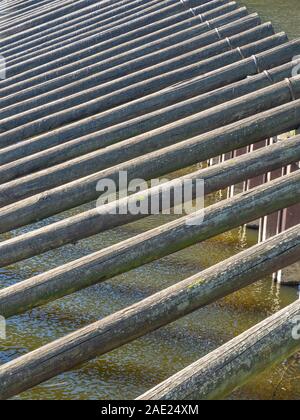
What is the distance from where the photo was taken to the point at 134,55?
9.62 metres

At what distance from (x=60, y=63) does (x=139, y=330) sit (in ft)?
20.3

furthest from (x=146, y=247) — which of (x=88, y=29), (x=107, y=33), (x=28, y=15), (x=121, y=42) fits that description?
(x=28, y=15)

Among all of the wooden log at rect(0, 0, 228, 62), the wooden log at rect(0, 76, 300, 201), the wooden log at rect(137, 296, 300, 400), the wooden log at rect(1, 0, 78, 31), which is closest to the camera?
the wooden log at rect(137, 296, 300, 400)

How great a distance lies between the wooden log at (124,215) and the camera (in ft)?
18.6

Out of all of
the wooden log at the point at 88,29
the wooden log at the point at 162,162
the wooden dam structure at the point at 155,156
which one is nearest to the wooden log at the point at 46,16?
the wooden log at the point at 88,29

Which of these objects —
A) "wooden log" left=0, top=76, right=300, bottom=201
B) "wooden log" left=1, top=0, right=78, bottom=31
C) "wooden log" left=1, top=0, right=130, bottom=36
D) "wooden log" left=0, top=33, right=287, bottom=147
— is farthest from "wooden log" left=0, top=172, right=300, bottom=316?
"wooden log" left=1, top=0, right=78, bottom=31

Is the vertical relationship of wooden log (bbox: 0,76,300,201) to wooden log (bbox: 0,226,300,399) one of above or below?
above

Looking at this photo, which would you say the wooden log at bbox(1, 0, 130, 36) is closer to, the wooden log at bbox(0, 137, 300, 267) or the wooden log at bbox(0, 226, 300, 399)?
the wooden log at bbox(0, 137, 300, 267)

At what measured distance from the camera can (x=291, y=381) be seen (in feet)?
21.1

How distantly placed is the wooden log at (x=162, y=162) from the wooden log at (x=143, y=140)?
296 millimetres

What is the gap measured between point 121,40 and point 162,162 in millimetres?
4496

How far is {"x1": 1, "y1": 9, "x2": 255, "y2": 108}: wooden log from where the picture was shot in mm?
9269
